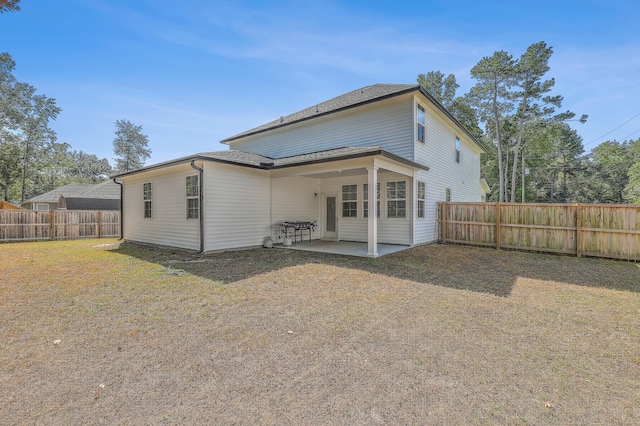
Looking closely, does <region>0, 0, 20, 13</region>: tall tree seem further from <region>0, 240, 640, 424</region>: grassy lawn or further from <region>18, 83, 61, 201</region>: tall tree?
<region>18, 83, 61, 201</region>: tall tree

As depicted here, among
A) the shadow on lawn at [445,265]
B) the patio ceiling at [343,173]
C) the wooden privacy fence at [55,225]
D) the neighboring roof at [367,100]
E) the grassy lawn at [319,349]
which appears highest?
the neighboring roof at [367,100]

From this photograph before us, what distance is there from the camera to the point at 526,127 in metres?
26.6

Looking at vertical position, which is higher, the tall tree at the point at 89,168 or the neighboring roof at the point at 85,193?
the tall tree at the point at 89,168

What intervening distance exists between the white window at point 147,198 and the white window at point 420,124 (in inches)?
427

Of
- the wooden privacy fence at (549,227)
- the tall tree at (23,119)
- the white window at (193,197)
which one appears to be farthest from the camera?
the tall tree at (23,119)

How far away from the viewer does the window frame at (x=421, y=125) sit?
1005 cm

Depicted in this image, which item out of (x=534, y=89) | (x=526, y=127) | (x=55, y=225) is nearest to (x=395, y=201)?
(x=55, y=225)

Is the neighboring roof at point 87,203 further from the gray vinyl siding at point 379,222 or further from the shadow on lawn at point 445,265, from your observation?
the gray vinyl siding at point 379,222

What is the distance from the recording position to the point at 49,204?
2553 centimetres

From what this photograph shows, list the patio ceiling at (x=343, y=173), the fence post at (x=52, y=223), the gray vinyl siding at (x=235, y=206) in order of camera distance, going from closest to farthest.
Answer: the gray vinyl siding at (x=235, y=206), the patio ceiling at (x=343, y=173), the fence post at (x=52, y=223)

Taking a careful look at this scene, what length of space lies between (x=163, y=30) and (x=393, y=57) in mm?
8159

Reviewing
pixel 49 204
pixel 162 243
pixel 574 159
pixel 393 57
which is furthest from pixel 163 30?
pixel 574 159

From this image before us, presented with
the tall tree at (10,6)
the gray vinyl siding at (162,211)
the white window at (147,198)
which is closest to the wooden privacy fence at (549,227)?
the gray vinyl siding at (162,211)

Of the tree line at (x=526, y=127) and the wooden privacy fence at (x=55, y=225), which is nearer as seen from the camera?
the wooden privacy fence at (x=55, y=225)
